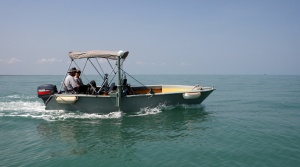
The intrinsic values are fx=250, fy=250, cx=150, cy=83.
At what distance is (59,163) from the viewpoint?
274 inches

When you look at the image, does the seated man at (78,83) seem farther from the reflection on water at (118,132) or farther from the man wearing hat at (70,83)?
the reflection on water at (118,132)

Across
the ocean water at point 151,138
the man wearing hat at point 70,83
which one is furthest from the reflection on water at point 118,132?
the man wearing hat at point 70,83

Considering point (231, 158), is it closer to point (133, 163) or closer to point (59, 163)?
point (133, 163)

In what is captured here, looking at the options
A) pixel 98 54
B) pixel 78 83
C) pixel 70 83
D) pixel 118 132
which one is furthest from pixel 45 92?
pixel 118 132

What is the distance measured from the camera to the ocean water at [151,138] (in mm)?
7188

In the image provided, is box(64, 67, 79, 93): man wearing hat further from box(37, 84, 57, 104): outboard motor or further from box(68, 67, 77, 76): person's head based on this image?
box(37, 84, 57, 104): outboard motor

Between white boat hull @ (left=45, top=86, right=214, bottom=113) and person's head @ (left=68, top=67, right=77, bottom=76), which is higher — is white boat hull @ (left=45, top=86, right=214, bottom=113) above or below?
below

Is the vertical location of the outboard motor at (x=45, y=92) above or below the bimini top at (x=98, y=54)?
below

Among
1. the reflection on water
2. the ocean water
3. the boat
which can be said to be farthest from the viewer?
the boat

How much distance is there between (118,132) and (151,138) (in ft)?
5.29

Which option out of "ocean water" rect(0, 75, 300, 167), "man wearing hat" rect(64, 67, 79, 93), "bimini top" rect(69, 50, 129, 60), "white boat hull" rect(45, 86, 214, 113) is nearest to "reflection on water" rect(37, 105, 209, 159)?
"ocean water" rect(0, 75, 300, 167)

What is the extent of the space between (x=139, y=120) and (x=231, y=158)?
18.4 feet

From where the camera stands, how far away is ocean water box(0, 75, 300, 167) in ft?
23.6

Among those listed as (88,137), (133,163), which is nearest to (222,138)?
(133,163)
